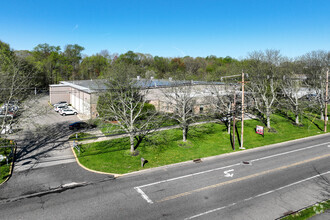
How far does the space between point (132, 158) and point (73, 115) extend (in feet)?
72.4

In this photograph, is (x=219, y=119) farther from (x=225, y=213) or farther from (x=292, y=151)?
(x=225, y=213)

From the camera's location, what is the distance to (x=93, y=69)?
8912cm

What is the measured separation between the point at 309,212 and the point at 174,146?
14362 mm

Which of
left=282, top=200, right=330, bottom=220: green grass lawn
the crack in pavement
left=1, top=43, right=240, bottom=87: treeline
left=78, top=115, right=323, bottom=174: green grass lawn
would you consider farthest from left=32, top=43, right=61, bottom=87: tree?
left=282, top=200, right=330, bottom=220: green grass lawn

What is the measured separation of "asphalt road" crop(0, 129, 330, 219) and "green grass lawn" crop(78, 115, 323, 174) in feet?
5.58

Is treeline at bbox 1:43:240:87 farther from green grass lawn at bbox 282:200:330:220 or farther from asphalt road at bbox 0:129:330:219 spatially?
green grass lawn at bbox 282:200:330:220

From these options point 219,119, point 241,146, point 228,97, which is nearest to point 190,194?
point 241,146

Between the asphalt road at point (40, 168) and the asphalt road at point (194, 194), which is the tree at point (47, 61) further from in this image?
the asphalt road at point (194, 194)

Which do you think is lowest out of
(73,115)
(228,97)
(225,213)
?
(225,213)

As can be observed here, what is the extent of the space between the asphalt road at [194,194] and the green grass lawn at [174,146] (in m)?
1.70

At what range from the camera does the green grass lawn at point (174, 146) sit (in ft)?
69.6

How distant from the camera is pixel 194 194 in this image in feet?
51.6

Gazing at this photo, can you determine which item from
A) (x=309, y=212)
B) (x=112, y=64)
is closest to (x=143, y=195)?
(x=309, y=212)

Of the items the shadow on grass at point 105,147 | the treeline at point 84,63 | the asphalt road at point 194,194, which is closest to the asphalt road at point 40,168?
the asphalt road at point 194,194
